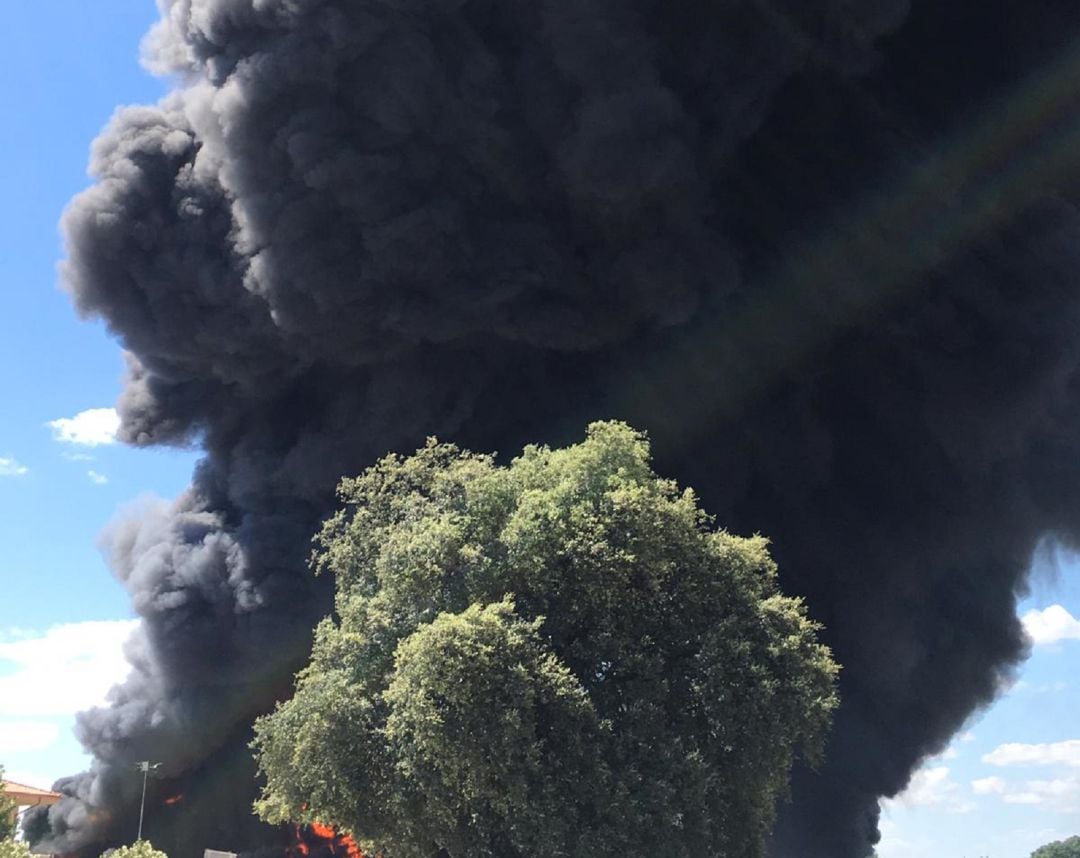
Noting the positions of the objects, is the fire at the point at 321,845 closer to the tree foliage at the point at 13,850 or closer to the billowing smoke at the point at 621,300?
the billowing smoke at the point at 621,300

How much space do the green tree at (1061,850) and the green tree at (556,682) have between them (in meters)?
113

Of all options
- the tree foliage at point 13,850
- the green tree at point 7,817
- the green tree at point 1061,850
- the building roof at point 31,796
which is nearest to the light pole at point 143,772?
the green tree at point 7,817

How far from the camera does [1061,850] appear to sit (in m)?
113

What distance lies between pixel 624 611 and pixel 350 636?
180 inches

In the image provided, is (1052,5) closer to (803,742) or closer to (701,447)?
(701,447)

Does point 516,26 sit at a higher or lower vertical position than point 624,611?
higher

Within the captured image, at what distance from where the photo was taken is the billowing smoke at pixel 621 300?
3212 centimetres

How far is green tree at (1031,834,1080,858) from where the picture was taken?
11169cm

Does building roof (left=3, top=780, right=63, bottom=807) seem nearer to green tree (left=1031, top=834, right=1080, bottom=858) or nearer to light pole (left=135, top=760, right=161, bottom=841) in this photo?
light pole (left=135, top=760, right=161, bottom=841)

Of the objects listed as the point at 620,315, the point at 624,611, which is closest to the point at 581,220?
the point at 620,315

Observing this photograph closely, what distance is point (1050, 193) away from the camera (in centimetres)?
3806

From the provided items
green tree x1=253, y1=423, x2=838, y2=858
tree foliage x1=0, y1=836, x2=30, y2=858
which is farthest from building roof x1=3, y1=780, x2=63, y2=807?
green tree x1=253, y1=423, x2=838, y2=858

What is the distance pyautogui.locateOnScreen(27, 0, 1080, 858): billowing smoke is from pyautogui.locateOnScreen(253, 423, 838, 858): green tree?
13.9m

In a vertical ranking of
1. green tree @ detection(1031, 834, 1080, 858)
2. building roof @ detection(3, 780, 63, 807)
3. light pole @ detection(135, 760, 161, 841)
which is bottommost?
green tree @ detection(1031, 834, 1080, 858)
